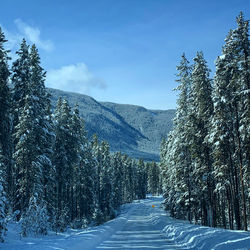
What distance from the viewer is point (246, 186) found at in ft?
107

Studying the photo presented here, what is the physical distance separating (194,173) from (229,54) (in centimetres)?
1389

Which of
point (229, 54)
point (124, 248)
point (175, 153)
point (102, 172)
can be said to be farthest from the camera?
point (102, 172)

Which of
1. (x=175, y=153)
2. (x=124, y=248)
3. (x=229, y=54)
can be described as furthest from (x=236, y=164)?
(x=124, y=248)

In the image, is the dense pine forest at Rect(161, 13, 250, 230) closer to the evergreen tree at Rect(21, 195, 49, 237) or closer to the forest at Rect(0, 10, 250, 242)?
the forest at Rect(0, 10, 250, 242)

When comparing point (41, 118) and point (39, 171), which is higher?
point (41, 118)

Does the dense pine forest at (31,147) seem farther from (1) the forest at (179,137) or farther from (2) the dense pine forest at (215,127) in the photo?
(2) the dense pine forest at (215,127)

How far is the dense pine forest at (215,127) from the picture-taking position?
22922 millimetres

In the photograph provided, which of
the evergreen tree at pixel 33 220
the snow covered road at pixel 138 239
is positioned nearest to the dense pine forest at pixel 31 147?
the evergreen tree at pixel 33 220

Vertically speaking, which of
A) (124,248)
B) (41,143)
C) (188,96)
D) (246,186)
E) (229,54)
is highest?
(229,54)

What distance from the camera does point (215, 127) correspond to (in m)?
26.8

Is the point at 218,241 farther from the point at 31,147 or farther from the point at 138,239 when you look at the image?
the point at 31,147

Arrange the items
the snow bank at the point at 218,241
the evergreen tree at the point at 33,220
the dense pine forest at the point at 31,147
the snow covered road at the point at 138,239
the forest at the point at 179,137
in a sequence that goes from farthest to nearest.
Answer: the forest at the point at 179,137
the dense pine forest at the point at 31,147
the evergreen tree at the point at 33,220
the snow covered road at the point at 138,239
the snow bank at the point at 218,241

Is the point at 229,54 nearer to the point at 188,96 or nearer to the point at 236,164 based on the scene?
the point at 188,96

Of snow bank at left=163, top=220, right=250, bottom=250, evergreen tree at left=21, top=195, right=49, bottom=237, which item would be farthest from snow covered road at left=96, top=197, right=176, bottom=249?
evergreen tree at left=21, top=195, right=49, bottom=237
